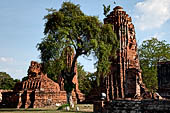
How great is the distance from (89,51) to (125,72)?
8075 millimetres

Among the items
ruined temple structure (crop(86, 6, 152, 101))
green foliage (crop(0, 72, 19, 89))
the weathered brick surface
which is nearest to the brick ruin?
ruined temple structure (crop(86, 6, 152, 101))

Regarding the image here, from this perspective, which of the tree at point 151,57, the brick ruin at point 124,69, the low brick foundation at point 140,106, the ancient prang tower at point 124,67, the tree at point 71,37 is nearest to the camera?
the low brick foundation at point 140,106

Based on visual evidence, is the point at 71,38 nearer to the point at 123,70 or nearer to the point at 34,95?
the point at 34,95

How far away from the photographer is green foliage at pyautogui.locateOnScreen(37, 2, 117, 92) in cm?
1880

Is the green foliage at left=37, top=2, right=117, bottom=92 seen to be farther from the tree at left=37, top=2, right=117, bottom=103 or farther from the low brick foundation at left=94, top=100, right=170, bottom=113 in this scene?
the low brick foundation at left=94, top=100, right=170, bottom=113

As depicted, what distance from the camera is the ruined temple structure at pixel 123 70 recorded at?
1010 inches

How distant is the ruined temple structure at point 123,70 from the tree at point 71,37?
627 cm

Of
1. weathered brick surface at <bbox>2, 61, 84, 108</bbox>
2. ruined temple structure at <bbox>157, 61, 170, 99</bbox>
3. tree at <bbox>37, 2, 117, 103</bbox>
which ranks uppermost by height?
tree at <bbox>37, 2, 117, 103</bbox>

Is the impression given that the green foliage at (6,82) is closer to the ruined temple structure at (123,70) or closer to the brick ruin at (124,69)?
the ruined temple structure at (123,70)

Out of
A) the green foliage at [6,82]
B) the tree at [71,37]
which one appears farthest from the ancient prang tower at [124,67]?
the green foliage at [6,82]

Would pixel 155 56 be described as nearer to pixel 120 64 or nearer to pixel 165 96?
pixel 120 64

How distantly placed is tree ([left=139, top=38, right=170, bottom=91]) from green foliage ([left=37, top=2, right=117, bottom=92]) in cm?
1722

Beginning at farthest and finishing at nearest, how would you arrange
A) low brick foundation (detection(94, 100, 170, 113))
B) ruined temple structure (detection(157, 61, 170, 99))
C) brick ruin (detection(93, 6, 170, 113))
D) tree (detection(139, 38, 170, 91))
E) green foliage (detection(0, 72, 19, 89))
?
green foliage (detection(0, 72, 19, 89)) → tree (detection(139, 38, 170, 91)) → brick ruin (detection(93, 6, 170, 113)) → ruined temple structure (detection(157, 61, 170, 99)) → low brick foundation (detection(94, 100, 170, 113))

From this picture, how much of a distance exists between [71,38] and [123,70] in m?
9.26
